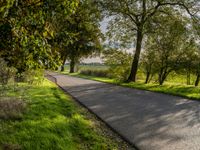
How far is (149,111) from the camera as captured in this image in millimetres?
13266

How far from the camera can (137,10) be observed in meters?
34.0

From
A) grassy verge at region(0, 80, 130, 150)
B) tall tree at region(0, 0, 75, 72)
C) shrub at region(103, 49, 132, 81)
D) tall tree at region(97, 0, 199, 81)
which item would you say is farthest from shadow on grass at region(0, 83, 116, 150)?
shrub at region(103, 49, 132, 81)

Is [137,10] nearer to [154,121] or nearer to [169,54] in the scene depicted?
[169,54]

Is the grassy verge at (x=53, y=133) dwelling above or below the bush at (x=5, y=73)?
below

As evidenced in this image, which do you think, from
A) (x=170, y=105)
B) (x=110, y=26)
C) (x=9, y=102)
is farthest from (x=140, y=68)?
(x=9, y=102)

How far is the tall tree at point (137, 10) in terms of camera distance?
1232 inches

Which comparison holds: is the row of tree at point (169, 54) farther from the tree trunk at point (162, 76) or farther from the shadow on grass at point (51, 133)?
the shadow on grass at point (51, 133)

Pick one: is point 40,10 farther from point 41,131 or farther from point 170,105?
point 170,105

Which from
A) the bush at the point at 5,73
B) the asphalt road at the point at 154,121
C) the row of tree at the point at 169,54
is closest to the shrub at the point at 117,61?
the row of tree at the point at 169,54

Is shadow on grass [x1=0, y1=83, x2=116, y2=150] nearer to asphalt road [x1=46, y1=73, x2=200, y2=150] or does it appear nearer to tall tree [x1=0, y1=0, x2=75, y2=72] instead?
asphalt road [x1=46, y1=73, x2=200, y2=150]

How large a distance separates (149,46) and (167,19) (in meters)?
9.48

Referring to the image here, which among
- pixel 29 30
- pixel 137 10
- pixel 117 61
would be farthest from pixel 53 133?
pixel 117 61

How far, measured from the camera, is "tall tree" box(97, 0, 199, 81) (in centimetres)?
3129

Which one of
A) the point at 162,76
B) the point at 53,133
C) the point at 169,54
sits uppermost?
the point at 169,54
